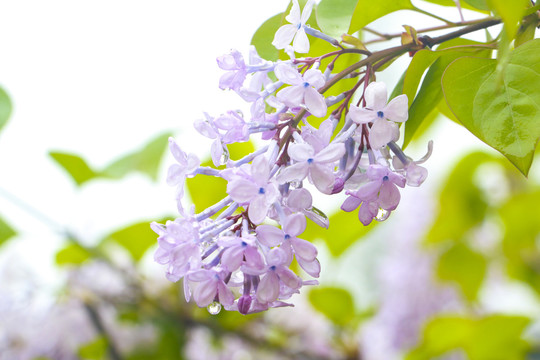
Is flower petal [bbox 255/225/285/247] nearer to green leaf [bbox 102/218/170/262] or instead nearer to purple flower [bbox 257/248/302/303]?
purple flower [bbox 257/248/302/303]

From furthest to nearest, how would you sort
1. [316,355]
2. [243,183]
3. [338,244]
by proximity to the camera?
[316,355] → [338,244] → [243,183]

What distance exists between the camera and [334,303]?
2.19ft

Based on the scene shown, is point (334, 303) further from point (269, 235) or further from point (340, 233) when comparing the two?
point (269, 235)

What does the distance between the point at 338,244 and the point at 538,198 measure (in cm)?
33

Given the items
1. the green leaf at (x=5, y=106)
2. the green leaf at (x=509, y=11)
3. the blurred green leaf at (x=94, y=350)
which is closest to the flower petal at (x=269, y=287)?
the green leaf at (x=509, y=11)

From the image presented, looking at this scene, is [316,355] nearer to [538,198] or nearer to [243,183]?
[538,198]

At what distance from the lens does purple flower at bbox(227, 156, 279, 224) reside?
0.17 metres

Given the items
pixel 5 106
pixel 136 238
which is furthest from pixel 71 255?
pixel 5 106

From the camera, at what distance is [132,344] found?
750mm

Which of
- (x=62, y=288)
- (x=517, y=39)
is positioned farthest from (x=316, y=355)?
(x=517, y=39)

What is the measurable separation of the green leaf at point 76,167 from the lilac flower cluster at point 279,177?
425 mm

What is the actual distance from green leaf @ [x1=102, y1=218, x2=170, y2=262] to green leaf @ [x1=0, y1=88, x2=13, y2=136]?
7.9 inches

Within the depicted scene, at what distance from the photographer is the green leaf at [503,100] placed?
0.62ft

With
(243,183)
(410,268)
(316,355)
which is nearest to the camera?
(243,183)
